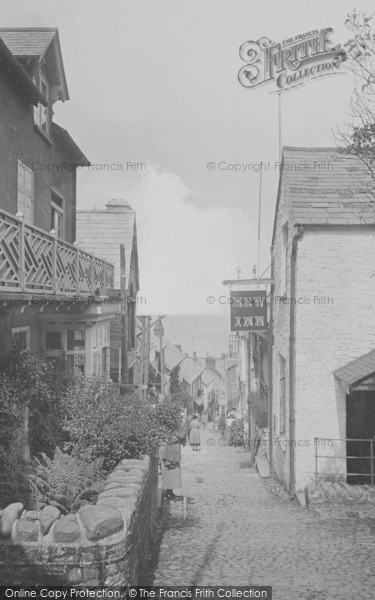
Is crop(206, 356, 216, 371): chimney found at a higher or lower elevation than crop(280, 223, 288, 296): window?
lower

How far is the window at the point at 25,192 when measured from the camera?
1206 cm

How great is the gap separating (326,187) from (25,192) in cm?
733

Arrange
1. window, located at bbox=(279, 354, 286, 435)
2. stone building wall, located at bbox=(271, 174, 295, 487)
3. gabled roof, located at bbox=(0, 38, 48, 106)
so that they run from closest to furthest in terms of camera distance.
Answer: gabled roof, located at bbox=(0, 38, 48, 106)
stone building wall, located at bbox=(271, 174, 295, 487)
window, located at bbox=(279, 354, 286, 435)

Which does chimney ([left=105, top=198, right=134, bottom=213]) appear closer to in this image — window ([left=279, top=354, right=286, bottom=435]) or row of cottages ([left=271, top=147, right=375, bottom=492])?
window ([left=279, top=354, right=286, bottom=435])

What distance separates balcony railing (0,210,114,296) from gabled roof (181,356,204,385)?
5415cm

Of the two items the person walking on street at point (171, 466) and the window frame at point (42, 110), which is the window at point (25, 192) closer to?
the window frame at point (42, 110)

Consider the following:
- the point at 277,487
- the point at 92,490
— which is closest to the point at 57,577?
the point at 92,490

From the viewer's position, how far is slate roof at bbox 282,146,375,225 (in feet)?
42.8

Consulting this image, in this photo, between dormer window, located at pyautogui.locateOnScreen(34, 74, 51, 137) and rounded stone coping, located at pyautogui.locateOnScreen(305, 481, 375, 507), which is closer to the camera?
rounded stone coping, located at pyautogui.locateOnScreen(305, 481, 375, 507)

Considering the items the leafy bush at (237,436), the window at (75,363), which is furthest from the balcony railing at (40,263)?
the leafy bush at (237,436)

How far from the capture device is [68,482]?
755 cm

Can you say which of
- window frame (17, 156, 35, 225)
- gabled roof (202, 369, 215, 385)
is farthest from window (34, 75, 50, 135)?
gabled roof (202, 369, 215, 385)

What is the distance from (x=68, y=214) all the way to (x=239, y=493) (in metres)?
9.09

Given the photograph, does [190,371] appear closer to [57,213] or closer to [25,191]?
[57,213]
